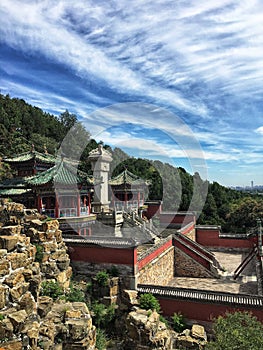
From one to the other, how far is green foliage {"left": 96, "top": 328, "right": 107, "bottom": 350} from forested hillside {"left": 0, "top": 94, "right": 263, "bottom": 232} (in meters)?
21.7

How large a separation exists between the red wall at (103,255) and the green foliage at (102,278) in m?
0.74

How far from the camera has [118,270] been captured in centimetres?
1316

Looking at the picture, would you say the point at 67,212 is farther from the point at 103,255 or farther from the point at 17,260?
the point at 17,260

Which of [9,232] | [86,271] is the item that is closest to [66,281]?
[86,271]

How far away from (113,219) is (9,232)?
9678 millimetres

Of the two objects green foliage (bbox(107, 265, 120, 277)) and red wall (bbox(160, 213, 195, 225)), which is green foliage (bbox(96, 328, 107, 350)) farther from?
red wall (bbox(160, 213, 195, 225))

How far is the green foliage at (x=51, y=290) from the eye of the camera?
10.8 metres

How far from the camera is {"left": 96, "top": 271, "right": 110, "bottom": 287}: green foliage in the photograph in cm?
1252

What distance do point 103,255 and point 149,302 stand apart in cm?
310

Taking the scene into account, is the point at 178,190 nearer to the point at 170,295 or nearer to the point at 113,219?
the point at 113,219

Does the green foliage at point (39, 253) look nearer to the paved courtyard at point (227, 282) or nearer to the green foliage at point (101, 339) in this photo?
the green foliage at point (101, 339)

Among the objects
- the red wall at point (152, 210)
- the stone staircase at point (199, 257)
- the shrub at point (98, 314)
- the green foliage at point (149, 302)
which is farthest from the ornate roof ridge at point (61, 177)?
the red wall at point (152, 210)

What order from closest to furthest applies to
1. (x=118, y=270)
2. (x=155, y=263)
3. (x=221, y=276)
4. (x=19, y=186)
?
(x=118, y=270) → (x=155, y=263) → (x=221, y=276) → (x=19, y=186)

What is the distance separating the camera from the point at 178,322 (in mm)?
11656
